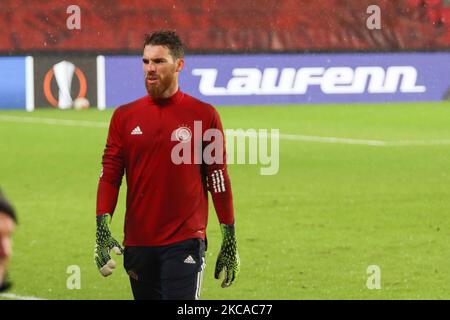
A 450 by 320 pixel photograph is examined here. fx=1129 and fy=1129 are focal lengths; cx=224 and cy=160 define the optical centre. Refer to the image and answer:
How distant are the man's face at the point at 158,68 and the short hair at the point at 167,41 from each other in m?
0.02

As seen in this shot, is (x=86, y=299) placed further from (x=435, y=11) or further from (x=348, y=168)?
(x=435, y=11)

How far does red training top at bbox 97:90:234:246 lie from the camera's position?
16.1 ft

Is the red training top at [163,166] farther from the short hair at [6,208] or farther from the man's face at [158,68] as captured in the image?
the short hair at [6,208]

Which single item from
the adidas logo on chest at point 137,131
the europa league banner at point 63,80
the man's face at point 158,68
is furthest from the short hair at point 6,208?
the europa league banner at point 63,80

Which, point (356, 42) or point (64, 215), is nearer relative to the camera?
point (64, 215)

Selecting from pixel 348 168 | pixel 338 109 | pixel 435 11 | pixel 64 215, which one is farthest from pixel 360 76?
pixel 64 215

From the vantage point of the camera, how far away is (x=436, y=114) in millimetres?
23359

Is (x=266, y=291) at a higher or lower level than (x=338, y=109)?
higher

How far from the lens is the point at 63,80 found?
24.2 meters

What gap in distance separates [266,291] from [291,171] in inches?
292

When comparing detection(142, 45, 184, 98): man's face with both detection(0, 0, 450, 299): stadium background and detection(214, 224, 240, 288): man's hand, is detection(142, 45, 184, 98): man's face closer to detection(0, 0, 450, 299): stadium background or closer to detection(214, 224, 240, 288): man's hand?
detection(214, 224, 240, 288): man's hand

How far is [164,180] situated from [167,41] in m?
0.61

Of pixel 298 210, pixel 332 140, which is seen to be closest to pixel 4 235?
pixel 298 210

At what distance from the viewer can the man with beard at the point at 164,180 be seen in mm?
4895
